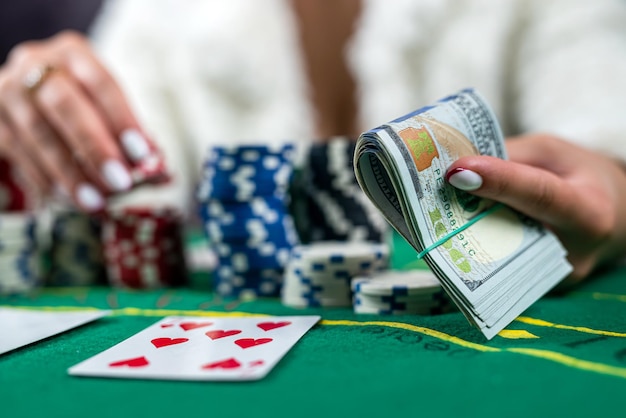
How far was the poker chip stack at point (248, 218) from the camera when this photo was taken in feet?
4.09

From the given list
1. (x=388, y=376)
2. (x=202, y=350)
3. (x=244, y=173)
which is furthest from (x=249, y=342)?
(x=244, y=173)

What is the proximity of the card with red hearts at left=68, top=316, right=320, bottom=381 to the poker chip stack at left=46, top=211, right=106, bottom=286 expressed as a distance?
660 mm

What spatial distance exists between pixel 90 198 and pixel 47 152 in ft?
0.85

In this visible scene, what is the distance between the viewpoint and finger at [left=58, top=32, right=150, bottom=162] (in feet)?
4.95

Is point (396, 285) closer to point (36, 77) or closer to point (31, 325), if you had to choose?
point (31, 325)

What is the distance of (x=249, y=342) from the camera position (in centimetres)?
79

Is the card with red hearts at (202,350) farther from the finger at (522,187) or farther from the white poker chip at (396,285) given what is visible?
the finger at (522,187)

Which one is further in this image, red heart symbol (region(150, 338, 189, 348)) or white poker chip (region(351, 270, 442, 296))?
white poker chip (region(351, 270, 442, 296))

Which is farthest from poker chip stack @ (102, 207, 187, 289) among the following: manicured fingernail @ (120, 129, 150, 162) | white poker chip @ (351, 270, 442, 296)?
white poker chip @ (351, 270, 442, 296)

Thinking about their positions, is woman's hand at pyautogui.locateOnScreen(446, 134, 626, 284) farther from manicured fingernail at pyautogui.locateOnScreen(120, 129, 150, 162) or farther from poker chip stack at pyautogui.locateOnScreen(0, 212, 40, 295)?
poker chip stack at pyautogui.locateOnScreen(0, 212, 40, 295)

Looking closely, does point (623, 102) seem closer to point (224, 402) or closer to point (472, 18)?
point (472, 18)

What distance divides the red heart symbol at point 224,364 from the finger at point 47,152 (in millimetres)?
916

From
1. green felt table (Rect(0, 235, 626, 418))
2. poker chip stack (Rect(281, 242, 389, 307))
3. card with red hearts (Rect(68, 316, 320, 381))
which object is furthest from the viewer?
poker chip stack (Rect(281, 242, 389, 307))

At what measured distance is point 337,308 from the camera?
1078 millimetres
